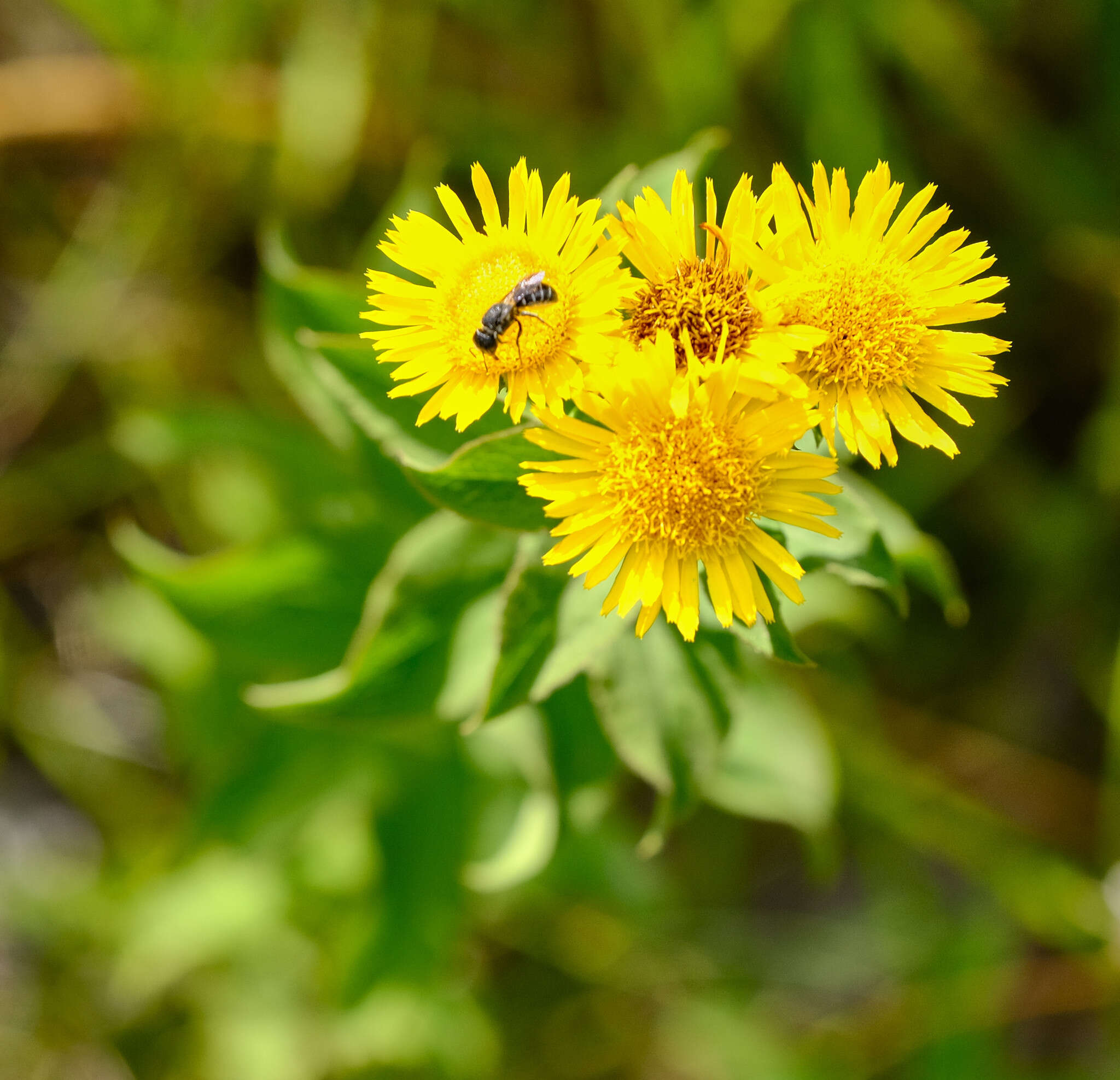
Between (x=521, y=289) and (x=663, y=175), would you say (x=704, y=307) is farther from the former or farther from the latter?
(x=663, y=175)

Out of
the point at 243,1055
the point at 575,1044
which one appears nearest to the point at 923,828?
the point at 575,1044

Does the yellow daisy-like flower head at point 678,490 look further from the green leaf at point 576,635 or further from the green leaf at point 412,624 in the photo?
the green leaf at point 412,624

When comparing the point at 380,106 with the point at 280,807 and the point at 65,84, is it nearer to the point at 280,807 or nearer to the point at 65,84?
the point at 65,84

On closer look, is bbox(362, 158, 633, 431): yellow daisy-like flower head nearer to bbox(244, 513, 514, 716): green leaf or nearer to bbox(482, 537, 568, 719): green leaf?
bbox(482, 537, 568, 719): green leaf

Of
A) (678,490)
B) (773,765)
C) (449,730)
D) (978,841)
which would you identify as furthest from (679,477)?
(978,841)

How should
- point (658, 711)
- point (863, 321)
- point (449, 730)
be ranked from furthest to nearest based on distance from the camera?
1. point (449, 730)
2. point (658, 711)
3. point (863, 321)

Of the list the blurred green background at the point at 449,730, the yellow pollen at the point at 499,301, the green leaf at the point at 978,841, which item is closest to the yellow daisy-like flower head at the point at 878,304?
the yellow pollen at the point at 499,301
